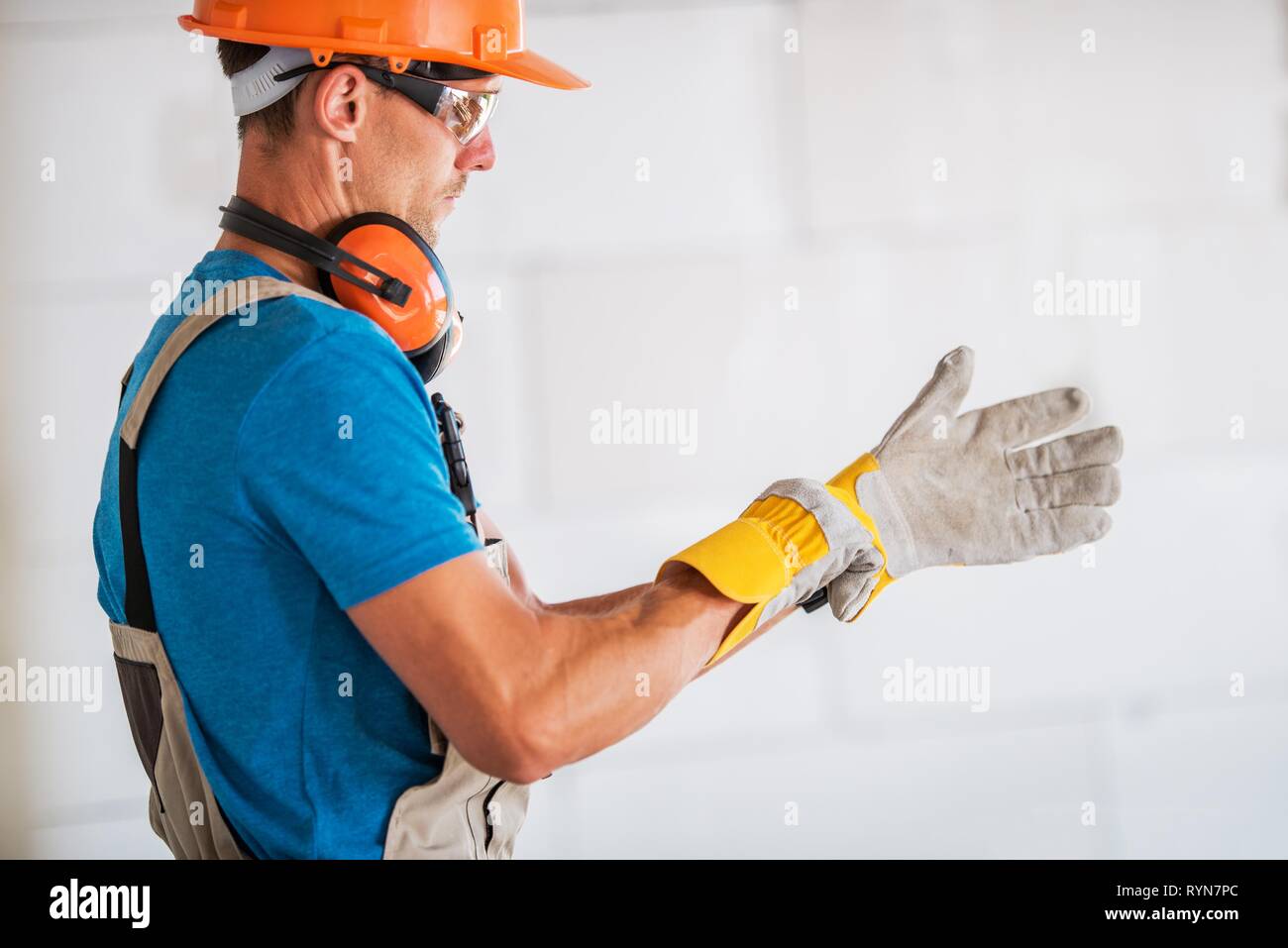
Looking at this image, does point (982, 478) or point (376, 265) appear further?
point (982, 478)

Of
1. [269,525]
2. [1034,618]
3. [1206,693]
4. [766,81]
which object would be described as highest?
[766,81]

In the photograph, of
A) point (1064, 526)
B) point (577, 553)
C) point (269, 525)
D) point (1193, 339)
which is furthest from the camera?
point (1193, 339)

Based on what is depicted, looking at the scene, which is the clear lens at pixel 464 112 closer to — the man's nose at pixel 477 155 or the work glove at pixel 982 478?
the man's nose at pixel 477 155

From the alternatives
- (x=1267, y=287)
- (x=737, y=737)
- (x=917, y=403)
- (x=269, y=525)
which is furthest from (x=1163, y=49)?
(x=269, y=525)

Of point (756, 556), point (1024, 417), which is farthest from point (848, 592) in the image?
point (1024, 417)

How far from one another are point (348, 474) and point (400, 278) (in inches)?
17.4

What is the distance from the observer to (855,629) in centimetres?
293

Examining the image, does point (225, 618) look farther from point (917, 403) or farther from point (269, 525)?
point (917, 403)

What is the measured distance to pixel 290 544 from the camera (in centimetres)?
105

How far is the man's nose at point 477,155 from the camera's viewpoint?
144 cm

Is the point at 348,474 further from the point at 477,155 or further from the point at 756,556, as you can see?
the point at 477,155

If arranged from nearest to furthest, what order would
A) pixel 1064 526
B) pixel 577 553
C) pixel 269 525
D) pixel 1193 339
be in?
pixel 269 525, pixel 1064 526, pixel 577 553, pixel 1193 339

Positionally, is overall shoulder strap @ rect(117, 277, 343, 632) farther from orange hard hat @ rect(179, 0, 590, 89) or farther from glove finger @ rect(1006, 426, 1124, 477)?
glove finger @ rect(1006, 426, 1124, 477)

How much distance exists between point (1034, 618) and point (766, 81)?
172 centimetres
